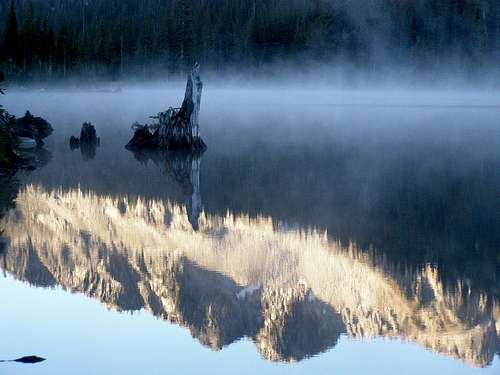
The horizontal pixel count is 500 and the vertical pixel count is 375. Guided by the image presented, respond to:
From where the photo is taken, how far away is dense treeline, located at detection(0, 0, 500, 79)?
11444cm

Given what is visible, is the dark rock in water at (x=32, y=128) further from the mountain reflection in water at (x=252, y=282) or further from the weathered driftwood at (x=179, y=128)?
the mountain reflection in water at (x=252, y=282)

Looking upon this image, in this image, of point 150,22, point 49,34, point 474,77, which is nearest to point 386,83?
point 474,77

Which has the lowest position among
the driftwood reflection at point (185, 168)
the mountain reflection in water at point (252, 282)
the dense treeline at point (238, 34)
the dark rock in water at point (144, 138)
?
the driftwood reflection at point (185, 168)

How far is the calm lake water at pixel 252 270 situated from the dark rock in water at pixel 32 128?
9.83 meters

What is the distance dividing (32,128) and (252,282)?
27.8 metres

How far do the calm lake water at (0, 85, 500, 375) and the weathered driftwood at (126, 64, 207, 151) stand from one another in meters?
6.29

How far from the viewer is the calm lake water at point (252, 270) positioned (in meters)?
9.46

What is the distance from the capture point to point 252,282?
1243cm

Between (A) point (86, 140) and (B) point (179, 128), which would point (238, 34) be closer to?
(A) point (86, 140)

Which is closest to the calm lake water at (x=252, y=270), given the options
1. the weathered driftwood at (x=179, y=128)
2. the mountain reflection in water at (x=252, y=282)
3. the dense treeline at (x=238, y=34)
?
the mountain reflection in water at (x=252, y=282)

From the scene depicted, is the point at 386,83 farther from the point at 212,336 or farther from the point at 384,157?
the point at 212,336

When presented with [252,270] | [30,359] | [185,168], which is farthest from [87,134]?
[30,359]

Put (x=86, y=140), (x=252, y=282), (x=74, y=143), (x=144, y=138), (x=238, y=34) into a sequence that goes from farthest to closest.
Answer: (x=238, y=34) → (x=86, y=140) → (x=74, y=143) → (x=144, y=138) → (x=252, y=282)

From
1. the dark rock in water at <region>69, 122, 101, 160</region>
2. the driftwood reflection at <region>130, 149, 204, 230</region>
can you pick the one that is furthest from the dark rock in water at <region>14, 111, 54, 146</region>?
the driftwood reflection at <region>130, 149, 204, 230</region>
